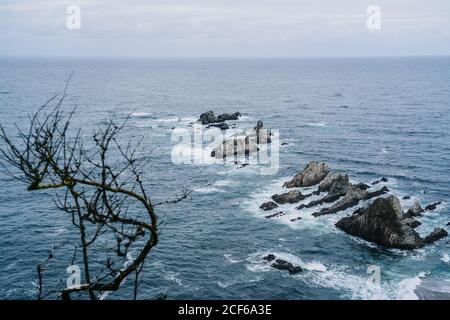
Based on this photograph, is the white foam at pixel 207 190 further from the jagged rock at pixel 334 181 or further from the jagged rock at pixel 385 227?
the jagged rock at pixel 385 227

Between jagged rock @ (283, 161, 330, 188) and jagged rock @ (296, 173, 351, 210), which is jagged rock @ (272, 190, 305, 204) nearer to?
jagged rock @ (296, 173, 351, 210)

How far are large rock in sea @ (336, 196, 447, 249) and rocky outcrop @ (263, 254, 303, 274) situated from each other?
33.8 feet

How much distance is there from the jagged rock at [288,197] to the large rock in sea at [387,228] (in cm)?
1014

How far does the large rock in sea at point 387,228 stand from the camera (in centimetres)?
4456

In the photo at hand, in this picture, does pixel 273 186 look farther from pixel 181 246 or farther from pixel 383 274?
pixel 383 274

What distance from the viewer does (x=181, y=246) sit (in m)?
46.0

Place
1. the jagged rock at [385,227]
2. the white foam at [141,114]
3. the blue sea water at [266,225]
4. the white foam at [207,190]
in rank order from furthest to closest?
the white foam at [141,114] → the white foam at [207,190] → the jagged rock at [385,227] → the blue sea water at [266,225]

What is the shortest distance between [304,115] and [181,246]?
87.2 metres

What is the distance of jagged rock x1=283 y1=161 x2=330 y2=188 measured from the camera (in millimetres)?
63125

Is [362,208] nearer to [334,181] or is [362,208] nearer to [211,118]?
[334,181]

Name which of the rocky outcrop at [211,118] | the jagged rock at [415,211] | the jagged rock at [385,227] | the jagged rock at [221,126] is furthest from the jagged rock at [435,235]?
the rocky outcrop at [211,118]

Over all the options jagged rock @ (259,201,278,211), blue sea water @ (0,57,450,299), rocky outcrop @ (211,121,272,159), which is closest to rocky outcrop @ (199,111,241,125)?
blue sea water @ (0,57,450,299)
